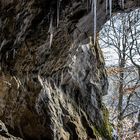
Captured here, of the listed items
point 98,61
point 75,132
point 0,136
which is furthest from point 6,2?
point 98,61

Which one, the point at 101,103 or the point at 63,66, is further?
the point at 101,103

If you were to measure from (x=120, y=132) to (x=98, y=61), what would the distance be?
3661 millimetres

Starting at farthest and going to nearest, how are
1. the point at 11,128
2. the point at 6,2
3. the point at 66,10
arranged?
1. the point at 11,128
2. the point at 66,10
3. the point at 6,2

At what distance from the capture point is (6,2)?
396 centimetres

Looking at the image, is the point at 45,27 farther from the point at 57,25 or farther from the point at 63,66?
the point at 63,66

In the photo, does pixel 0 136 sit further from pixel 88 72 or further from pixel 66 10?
pixel 88 72

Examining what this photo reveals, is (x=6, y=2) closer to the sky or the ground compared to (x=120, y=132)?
closer to the sky

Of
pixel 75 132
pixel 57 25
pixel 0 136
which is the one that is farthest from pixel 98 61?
pixel 0 136

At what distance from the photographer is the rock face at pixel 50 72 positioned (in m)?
4.46

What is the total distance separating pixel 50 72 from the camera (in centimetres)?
639

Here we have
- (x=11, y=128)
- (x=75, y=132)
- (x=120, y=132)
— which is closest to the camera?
(x=11, y=128)

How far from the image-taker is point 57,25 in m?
4.75

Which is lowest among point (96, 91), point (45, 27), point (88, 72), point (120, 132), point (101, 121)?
point (120, 132)

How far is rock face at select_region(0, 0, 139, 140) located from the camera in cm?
446
